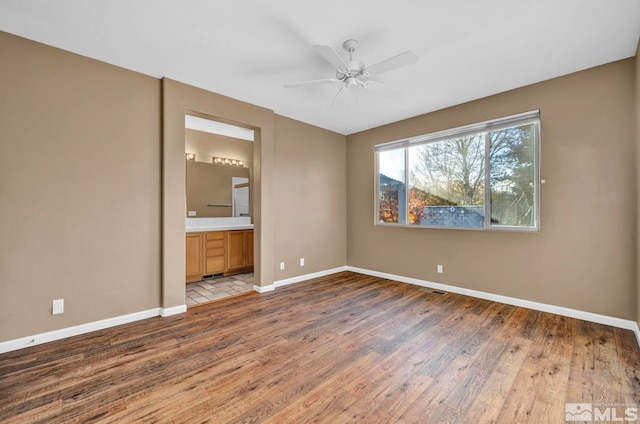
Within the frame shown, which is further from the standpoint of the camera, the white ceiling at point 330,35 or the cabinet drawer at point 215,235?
the cabinet drawer at point 215,235

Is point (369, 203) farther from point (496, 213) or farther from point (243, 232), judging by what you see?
point (243, 232)

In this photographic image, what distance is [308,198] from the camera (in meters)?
4.82

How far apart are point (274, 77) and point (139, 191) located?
6.41 feet

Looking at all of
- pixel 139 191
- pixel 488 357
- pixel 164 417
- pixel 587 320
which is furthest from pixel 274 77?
pixel 587 320

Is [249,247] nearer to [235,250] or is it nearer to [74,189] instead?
[235,250]

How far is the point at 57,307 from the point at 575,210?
530cm

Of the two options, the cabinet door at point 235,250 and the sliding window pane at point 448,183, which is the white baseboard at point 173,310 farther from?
the sliding window pane at point 448,183

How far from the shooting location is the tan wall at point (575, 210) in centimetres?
276

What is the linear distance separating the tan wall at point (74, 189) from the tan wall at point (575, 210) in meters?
4.03

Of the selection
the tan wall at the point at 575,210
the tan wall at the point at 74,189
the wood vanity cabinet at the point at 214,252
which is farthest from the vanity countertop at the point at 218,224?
the tan wall at the point at 575,210

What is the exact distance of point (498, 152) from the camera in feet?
11.8

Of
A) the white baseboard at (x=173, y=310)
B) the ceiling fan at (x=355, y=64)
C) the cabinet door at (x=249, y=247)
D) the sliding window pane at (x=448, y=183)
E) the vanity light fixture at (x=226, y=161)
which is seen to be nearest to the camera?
the ceiling fan at (x=355, y=64)

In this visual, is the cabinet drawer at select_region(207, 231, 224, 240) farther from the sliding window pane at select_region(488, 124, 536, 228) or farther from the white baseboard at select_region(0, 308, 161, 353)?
the sliding window pane at select_region(488, 124, 536, 228)

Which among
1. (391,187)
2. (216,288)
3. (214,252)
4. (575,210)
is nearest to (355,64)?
(391,187)
